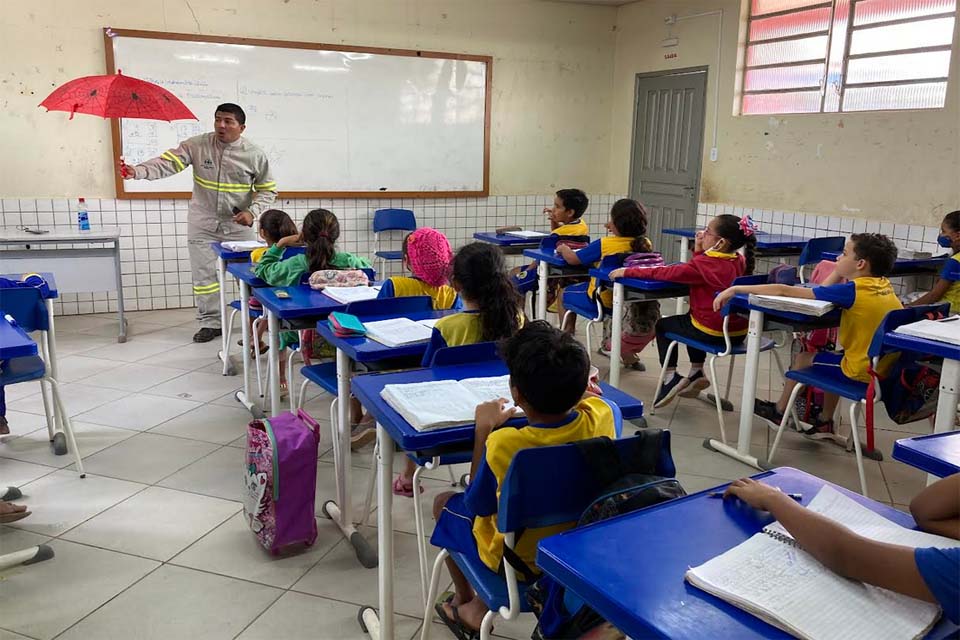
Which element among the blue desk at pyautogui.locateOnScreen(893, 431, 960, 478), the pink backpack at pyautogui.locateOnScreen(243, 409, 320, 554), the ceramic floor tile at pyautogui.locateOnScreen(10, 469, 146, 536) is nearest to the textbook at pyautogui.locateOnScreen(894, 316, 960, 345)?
the blue desk at pyautogui.locateOnScreen(893, 431, 960, 478)

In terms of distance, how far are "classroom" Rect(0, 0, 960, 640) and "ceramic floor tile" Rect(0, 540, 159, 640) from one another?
0.04 ft

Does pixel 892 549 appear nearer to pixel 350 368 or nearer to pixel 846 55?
pixel 350 368

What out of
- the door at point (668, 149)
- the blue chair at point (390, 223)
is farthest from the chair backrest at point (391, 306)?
the door at point (668, 149)

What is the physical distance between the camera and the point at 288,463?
2.49 m

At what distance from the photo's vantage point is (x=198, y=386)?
431 centimetres

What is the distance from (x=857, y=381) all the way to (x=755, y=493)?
2142mm

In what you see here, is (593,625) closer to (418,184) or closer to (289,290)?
(289,290)

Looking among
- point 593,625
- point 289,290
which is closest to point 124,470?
point 289,290

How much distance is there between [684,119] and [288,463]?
219 inches

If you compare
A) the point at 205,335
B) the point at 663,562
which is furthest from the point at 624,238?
the point at 663,562

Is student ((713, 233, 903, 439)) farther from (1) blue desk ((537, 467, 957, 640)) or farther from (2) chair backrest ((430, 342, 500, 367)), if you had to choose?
(1) blue desk ((537, 467, 957, 640))

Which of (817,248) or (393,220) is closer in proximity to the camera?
(817,248)

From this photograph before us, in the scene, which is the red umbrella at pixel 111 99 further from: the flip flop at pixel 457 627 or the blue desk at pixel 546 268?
the flip flop at pixel 457 627

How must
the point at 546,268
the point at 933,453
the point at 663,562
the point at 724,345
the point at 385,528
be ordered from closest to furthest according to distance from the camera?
the point at 663,562
the point at 933,453
the point at 385,528
the point at 724,345
the point at 546,268
